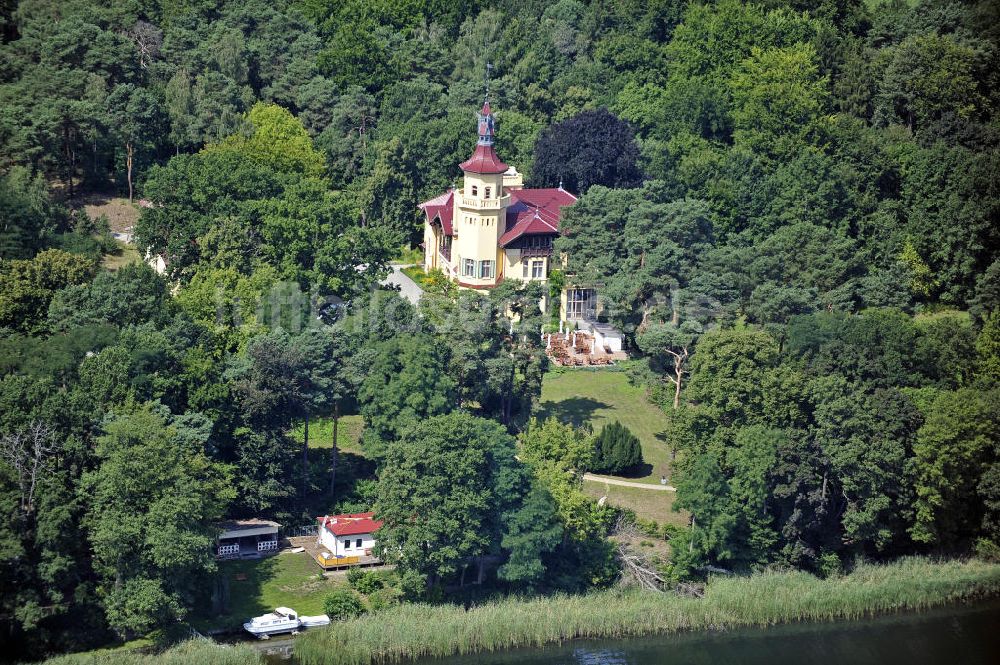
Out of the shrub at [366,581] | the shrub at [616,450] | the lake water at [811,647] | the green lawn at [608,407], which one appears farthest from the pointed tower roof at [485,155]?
the lake water at [811,647]

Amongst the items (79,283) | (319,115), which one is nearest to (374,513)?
(79,283)

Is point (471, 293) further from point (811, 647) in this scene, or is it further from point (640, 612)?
point (811, 647)

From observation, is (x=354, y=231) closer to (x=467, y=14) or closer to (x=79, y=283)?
(x=79, y=283)

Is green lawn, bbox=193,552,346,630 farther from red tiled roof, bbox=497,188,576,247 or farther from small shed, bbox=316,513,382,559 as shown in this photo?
red tiled roof, bbox=497,188,576,247

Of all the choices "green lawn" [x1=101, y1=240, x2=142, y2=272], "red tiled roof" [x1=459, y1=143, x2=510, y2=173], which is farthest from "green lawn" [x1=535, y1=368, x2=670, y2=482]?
"green lawn" [x1=101, y1=240, x2=142, y2=272]

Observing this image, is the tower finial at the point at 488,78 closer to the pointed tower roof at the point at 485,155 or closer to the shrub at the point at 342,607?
the pointed tower roof at the point at 485,155
